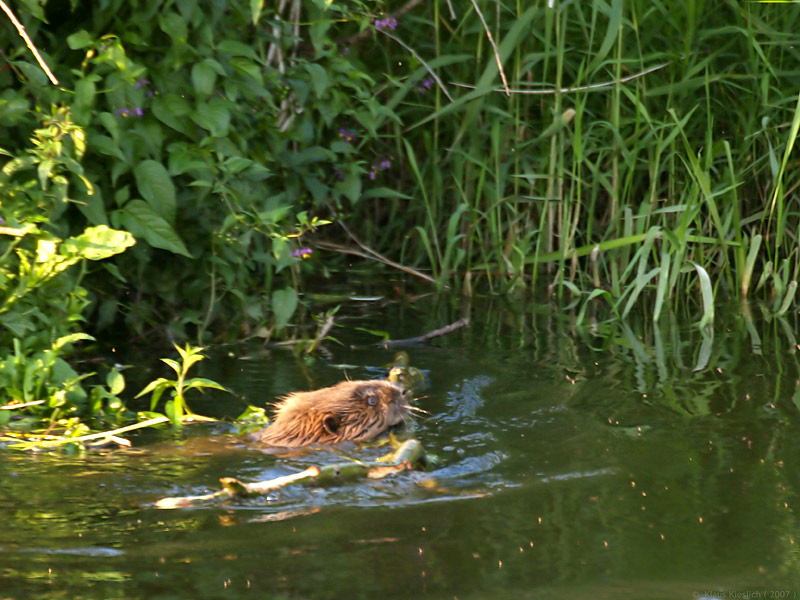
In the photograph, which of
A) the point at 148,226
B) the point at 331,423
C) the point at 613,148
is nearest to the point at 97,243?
the point at 148,226

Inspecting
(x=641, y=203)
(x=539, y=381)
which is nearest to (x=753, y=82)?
(x=641, y=203)

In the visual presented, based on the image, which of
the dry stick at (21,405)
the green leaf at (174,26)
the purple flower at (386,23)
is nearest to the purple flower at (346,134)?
the purple flower at (386,23)

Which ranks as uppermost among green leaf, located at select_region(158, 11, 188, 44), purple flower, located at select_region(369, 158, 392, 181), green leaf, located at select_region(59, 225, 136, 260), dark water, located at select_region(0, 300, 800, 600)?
green leaf, located at select_region(158, 11, 188, 44)

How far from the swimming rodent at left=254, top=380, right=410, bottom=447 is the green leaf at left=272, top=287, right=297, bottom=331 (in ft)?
2.46

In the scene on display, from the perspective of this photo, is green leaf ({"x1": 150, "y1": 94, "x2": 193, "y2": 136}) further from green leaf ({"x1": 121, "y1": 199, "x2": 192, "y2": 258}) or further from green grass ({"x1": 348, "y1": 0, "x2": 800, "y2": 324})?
green grass ({"x1": 348, "y1": 0, "x2": 800, "y2": 324})

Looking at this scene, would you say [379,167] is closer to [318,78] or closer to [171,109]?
[318,78]

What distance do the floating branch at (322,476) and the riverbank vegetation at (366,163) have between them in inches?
41.0

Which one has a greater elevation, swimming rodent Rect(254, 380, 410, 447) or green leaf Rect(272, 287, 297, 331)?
green leaf Rect(272, 287, 297, 331)

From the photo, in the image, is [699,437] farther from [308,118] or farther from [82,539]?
[308,118]

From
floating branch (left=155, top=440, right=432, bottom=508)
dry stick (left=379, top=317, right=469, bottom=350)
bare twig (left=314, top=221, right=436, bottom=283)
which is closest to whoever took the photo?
floating branch (left=155, top=440, right=432, bottom=508)

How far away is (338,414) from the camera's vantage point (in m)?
4.58

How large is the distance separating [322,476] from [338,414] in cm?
79

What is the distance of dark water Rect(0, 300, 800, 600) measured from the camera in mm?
3021

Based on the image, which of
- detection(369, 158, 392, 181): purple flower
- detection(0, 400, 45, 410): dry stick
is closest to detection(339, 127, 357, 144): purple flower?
detection(369, 158, 392, 181): purple flower
